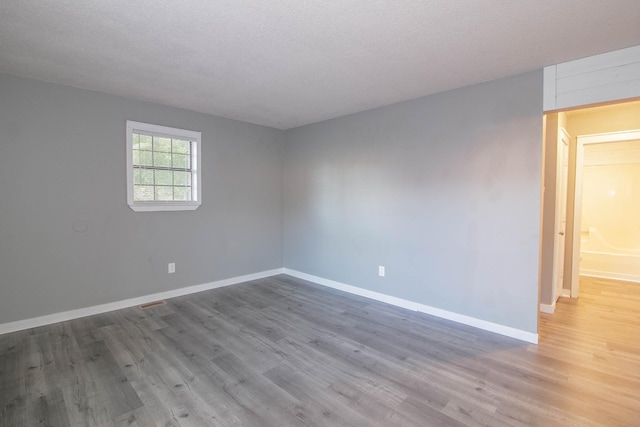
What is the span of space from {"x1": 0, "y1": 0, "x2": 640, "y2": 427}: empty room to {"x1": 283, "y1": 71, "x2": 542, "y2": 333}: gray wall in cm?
2

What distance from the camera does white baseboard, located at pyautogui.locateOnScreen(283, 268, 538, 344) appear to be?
2.85 meters

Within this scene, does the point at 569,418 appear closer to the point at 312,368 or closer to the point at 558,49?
the point at 312,368

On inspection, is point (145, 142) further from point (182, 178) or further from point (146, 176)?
point (182, 178)

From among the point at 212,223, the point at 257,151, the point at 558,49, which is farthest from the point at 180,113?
the point at 558,49

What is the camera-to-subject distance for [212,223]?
4.43m

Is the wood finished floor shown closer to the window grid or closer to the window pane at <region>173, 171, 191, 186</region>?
the window grid

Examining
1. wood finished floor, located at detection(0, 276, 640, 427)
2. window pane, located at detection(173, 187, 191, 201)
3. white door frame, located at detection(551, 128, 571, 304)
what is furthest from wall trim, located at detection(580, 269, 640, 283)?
window pane, located at detection(173, 187, 191, 201)

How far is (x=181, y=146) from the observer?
4.14 metres

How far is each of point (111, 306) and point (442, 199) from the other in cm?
411

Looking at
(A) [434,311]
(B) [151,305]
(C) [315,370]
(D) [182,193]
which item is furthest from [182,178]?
(A) [434,311]

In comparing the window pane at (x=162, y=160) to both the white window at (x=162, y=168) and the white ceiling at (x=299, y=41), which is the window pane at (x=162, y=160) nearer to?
the white window at (x=162, y=168)

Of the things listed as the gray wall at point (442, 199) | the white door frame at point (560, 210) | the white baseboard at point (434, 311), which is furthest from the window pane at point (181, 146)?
the white door frame at point (560, 210)

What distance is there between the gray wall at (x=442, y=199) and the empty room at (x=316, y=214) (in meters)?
0.02

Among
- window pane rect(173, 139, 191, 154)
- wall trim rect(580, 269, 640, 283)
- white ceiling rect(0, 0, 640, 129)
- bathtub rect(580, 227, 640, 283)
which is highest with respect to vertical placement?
white ceiling rect(0, 0, 640, 129)
